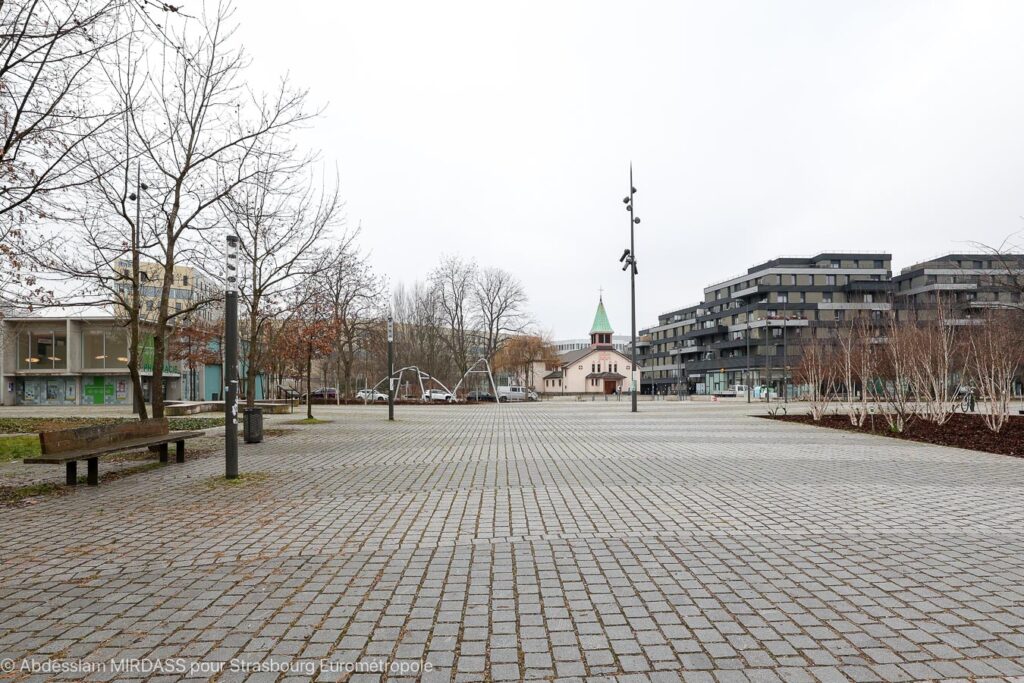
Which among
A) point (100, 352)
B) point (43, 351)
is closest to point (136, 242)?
point (100, 352)

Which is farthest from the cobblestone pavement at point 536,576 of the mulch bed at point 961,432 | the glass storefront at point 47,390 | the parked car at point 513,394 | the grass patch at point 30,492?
the glass storefront at point 47,390

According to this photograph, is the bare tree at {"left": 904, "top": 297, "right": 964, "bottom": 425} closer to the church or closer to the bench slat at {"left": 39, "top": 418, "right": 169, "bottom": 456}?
the bench slat at {"left": 39, "top": 418, "right": 169, "bottom": 456}

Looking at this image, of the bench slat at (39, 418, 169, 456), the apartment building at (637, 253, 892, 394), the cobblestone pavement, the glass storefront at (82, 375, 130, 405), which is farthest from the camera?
the apartment building at (637, 253, 892, 394)

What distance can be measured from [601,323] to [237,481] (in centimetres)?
10937

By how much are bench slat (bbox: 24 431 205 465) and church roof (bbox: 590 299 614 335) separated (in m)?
107

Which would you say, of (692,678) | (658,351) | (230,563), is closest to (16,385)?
(230,563)

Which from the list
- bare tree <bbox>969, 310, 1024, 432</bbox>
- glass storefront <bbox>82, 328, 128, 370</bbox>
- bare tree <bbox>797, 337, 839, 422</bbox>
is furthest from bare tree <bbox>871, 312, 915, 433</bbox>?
glass storefront <bbox>82, 328, 128, 370</bbox>

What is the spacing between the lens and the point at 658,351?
121 m

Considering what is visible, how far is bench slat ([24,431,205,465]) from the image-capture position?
797 centimetres

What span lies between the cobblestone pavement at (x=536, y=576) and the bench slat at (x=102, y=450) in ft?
1.64

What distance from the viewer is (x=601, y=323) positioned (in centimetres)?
11681

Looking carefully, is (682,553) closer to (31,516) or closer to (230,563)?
(230,563)

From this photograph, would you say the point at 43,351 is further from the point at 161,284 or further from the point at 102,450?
the point at 102,450

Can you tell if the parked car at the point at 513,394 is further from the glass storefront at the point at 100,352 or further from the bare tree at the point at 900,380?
the bare tree at the point at 900,380
